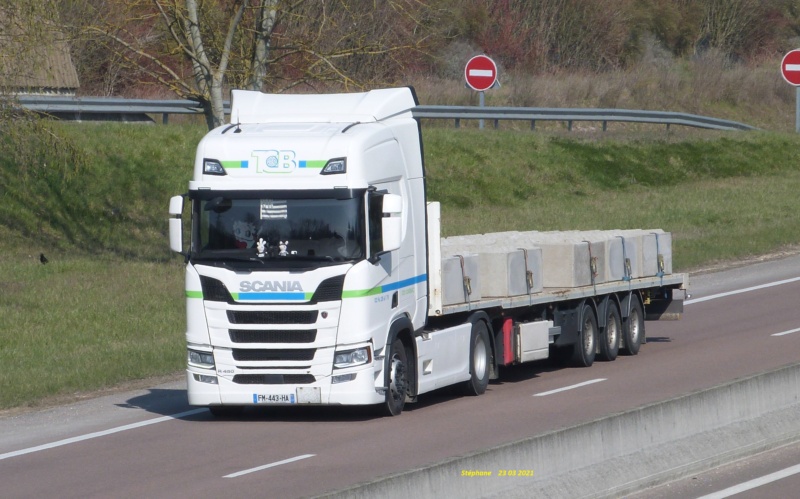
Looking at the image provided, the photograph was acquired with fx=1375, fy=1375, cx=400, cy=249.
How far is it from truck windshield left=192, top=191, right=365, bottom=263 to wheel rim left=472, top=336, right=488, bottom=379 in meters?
3.06

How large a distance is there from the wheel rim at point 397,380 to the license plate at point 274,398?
3.76 feet

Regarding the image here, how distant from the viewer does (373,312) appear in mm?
14125

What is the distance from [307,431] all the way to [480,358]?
321 cm

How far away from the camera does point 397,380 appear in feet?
48.2

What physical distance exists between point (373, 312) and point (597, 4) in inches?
1918

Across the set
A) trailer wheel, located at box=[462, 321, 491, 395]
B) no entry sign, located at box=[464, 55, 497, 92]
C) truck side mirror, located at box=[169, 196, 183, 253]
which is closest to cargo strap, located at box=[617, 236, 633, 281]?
trailer wheel, located at box=[462, 321, 491, 395]

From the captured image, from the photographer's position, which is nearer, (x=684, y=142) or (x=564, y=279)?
(x=564, y=279)

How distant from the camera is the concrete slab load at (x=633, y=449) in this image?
325 inches

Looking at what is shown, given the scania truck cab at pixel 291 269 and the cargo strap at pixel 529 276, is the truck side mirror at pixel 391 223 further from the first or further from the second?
the cargo strap at pixel 529 276

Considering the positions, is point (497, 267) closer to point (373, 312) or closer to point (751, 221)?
point (373, 312)

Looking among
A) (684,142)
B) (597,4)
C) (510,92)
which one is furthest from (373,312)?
(597,4)

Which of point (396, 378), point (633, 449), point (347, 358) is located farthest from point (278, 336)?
point (633, 449)

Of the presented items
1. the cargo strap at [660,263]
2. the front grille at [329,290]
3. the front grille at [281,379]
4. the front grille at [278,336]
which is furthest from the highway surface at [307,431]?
the front grille at [329,290]

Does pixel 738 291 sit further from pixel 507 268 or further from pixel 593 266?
pixel 507 268
